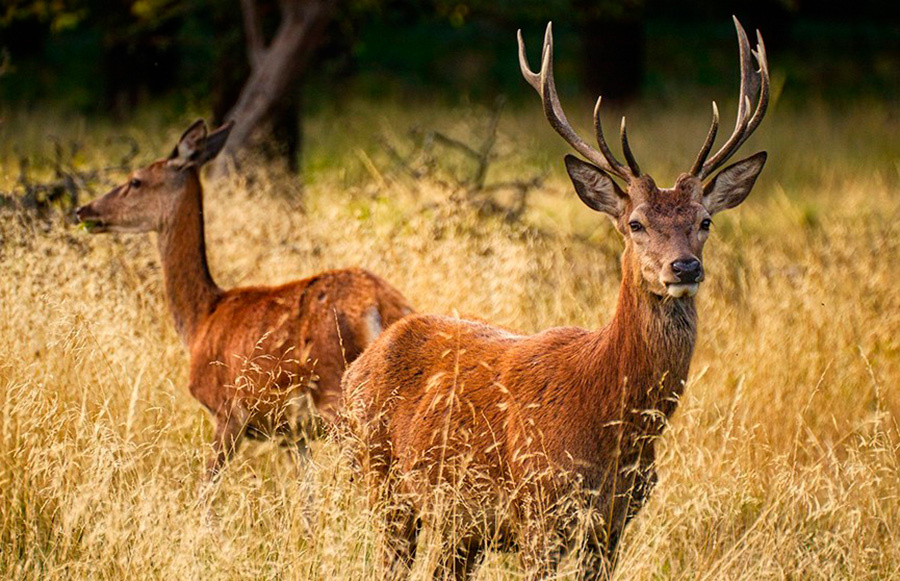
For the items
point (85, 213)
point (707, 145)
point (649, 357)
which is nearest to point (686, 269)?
point (649, 357)

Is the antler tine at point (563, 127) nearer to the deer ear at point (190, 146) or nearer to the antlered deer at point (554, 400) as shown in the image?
the antlered deer at point (554, 400)

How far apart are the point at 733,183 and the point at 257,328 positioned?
7.10ft

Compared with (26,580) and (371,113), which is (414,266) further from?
(371,113)

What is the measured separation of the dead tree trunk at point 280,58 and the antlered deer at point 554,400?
21.2 ft

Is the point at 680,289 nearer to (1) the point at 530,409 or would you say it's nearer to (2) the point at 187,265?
(1) the point at 530,409

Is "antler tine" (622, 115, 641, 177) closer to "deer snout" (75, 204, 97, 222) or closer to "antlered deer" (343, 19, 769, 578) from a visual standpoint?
"antlered deer" (343, 19, 769, 578)

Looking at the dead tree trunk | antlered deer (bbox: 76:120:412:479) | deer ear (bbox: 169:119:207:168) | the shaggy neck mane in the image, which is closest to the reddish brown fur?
the shaggy neck mane

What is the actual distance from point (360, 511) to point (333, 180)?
6.79 metres

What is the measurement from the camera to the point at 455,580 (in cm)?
433

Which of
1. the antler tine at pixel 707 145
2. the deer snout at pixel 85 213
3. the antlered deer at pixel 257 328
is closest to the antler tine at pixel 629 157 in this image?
the antler tine at pixel 707 145

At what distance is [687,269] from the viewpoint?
3.97 metres

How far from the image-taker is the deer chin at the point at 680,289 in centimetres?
398

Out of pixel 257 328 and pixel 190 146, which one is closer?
pixel 257 328

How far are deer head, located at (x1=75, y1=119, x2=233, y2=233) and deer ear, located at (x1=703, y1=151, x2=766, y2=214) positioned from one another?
295 cm
